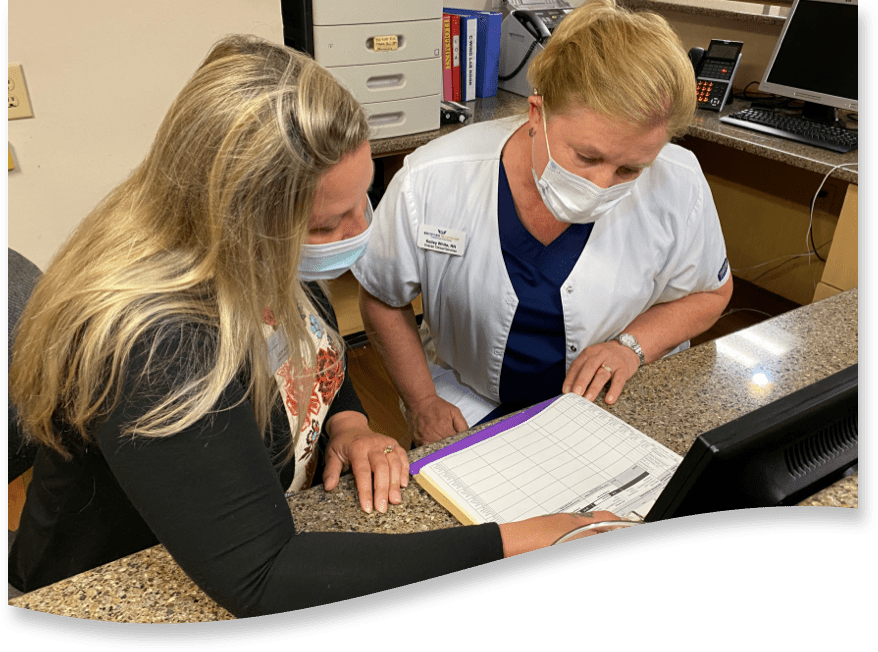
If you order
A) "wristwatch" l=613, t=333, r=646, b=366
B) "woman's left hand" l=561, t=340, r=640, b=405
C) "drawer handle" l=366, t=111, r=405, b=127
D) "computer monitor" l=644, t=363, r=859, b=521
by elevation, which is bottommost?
"wristwatch" l=613, t=333, r=646, b=366

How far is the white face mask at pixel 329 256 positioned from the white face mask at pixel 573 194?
1.35 feet

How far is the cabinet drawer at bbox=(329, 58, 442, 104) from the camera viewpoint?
1.82m

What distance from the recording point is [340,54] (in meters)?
1.77

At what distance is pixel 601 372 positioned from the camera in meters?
1.08

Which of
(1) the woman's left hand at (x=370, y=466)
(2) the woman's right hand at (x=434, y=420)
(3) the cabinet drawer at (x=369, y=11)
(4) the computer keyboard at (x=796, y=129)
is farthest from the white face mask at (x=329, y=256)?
(4) the computer keyboard at (x=796, y=129)

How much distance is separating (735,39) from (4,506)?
9.40 feet

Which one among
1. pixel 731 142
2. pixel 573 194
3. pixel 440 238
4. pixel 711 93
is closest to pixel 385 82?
pixel 440 238

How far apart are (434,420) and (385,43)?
1059 millimetres

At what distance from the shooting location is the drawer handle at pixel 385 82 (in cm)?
187

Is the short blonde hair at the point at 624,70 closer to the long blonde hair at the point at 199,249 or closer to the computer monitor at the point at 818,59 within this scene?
the long blonde hair at the point at 199,249

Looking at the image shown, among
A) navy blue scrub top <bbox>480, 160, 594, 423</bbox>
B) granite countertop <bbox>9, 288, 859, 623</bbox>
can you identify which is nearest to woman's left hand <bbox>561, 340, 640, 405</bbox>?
granite countertop <bbox>9, 288, 859, 623</bbox>

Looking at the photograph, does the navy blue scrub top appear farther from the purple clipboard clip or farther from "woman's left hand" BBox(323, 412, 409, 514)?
"woman's left hand" BBox(323, 412, 409, 514)

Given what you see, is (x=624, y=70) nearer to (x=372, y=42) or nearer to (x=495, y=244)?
(x=495, y=244)

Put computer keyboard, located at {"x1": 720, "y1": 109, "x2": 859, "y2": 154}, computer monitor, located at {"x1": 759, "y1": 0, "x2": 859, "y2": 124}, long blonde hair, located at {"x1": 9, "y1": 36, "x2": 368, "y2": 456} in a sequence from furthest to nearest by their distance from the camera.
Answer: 1. computer monitor, located at {"x1": 759, "y1": 0, "x2": 859, "y2": 124}
2. computer keyboard, located at {"x1": 720, "y1": 109, "x2": 859, "y2": 154}
3. long blonde hair, located at {"x1": 9, "y1": 36, "x2": 368, "y2": 456}
